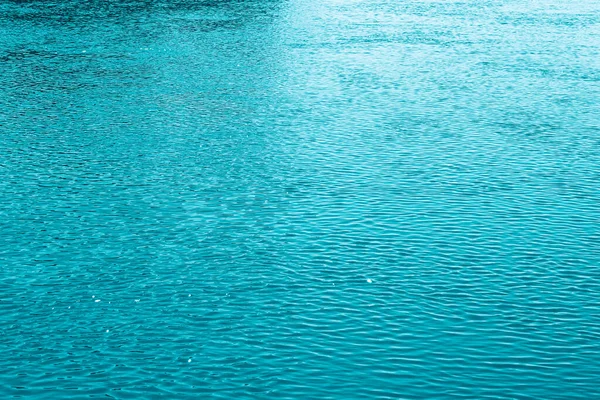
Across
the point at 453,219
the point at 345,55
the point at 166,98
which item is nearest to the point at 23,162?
the point at 166,98

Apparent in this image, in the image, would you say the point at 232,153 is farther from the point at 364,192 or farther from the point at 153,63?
the point at 153,63

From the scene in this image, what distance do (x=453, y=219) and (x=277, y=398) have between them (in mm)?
19231

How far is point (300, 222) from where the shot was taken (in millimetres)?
47250

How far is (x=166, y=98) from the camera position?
72.9m

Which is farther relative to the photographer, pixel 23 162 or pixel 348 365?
pixel 23 162

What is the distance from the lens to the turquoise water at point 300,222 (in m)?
33.7

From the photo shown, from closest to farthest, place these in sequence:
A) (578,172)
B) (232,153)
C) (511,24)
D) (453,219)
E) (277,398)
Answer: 1. (277,398)
2. (453,219)
3. (578,172)
4. (232,153)
5. (511,24)

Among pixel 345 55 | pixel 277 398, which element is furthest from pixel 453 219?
pixel 345 55

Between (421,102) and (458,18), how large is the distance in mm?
45121

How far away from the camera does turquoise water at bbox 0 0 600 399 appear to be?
33.7 meters

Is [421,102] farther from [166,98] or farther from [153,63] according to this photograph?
[153,63]

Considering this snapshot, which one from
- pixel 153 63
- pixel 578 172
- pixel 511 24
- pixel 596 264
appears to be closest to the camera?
pixel 596 264

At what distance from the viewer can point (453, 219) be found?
47.2 meters

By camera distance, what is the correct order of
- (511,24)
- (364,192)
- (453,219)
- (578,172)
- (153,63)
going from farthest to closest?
(511,24) → (153,63) → (578,172) → (364,192) → (453,219)
